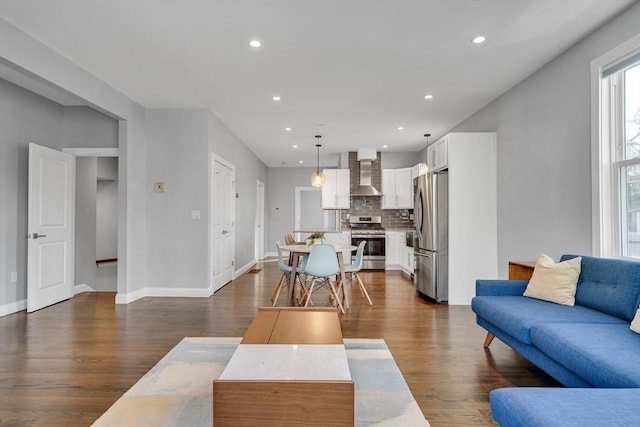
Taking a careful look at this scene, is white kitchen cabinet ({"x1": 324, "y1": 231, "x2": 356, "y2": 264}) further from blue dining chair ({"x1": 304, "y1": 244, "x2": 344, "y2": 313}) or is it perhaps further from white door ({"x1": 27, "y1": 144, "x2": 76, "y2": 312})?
white door ({"x1": 27, "y1": 144, "x2": 76, "y2": 312})

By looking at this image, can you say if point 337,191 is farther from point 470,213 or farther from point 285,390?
point 285,390

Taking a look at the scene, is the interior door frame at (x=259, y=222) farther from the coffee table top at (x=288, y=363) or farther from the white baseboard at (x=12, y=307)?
the coffee table top at (x=288, y=363)

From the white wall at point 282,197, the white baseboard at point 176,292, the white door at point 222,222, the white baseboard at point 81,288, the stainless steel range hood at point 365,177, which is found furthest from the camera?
the white wall at point 282,197

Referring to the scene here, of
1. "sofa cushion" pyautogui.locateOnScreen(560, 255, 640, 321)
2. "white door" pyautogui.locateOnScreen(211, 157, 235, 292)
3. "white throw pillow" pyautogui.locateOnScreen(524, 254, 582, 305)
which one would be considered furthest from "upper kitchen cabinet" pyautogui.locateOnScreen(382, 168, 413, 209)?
"sofa cushion" pyautogui.locateOnScreen(560, 255, 640, 321)

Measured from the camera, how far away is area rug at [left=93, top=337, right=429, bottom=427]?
1.81 metres

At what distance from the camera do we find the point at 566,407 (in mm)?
1170

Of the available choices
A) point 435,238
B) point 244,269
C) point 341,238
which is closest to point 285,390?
point 435,238

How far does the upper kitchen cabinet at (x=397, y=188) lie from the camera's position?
7527 millimetres

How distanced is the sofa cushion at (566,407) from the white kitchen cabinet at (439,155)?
3.58 meters

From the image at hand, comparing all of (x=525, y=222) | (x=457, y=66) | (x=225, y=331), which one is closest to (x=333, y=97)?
(x=457, y=66)

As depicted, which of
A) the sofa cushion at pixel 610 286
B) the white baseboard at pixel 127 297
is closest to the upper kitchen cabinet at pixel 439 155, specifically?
the sofa cushion at pixel 610 286

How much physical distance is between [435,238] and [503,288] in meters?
1.74

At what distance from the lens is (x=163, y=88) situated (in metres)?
4.05

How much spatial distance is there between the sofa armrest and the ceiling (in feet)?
6.82
